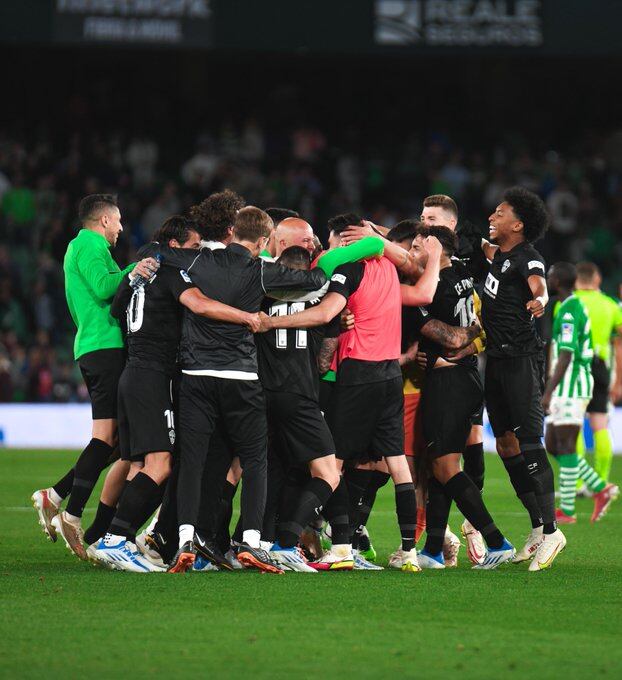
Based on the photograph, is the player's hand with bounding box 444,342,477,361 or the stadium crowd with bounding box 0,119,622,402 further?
the stadium crowd with bounding box 0,119,622,402

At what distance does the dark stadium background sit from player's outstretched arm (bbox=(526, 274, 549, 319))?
1215 centimetres

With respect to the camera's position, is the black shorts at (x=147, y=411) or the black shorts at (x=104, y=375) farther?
the black shorts at (x=104, y=375)

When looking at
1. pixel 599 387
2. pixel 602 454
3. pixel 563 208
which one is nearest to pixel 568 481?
pixel 602 454

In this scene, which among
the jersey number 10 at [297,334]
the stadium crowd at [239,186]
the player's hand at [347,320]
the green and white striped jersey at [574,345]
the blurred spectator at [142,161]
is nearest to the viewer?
the jersey number 10 at [297,334]

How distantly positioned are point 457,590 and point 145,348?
2.22m

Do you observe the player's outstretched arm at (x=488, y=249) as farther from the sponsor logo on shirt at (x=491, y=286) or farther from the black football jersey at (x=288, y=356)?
the black football jersey at (x=288, y=356)

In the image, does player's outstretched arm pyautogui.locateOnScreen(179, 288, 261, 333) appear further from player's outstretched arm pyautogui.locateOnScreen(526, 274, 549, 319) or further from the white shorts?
the white shorts

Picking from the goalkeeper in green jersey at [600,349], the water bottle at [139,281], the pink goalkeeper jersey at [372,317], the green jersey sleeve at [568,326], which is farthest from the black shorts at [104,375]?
the goalkeeper in green jersey at [600,349]

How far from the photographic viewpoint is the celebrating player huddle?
7262 mm

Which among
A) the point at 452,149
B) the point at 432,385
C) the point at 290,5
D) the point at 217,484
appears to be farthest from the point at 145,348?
the point at 452,149

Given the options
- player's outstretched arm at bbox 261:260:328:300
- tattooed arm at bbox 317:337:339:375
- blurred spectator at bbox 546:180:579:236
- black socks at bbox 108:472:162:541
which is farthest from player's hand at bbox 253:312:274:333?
blurred spectator at bbox 546:180:579:236

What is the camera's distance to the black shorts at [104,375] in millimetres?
8125

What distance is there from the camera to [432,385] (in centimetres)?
785

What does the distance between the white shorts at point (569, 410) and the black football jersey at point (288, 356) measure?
448cm
